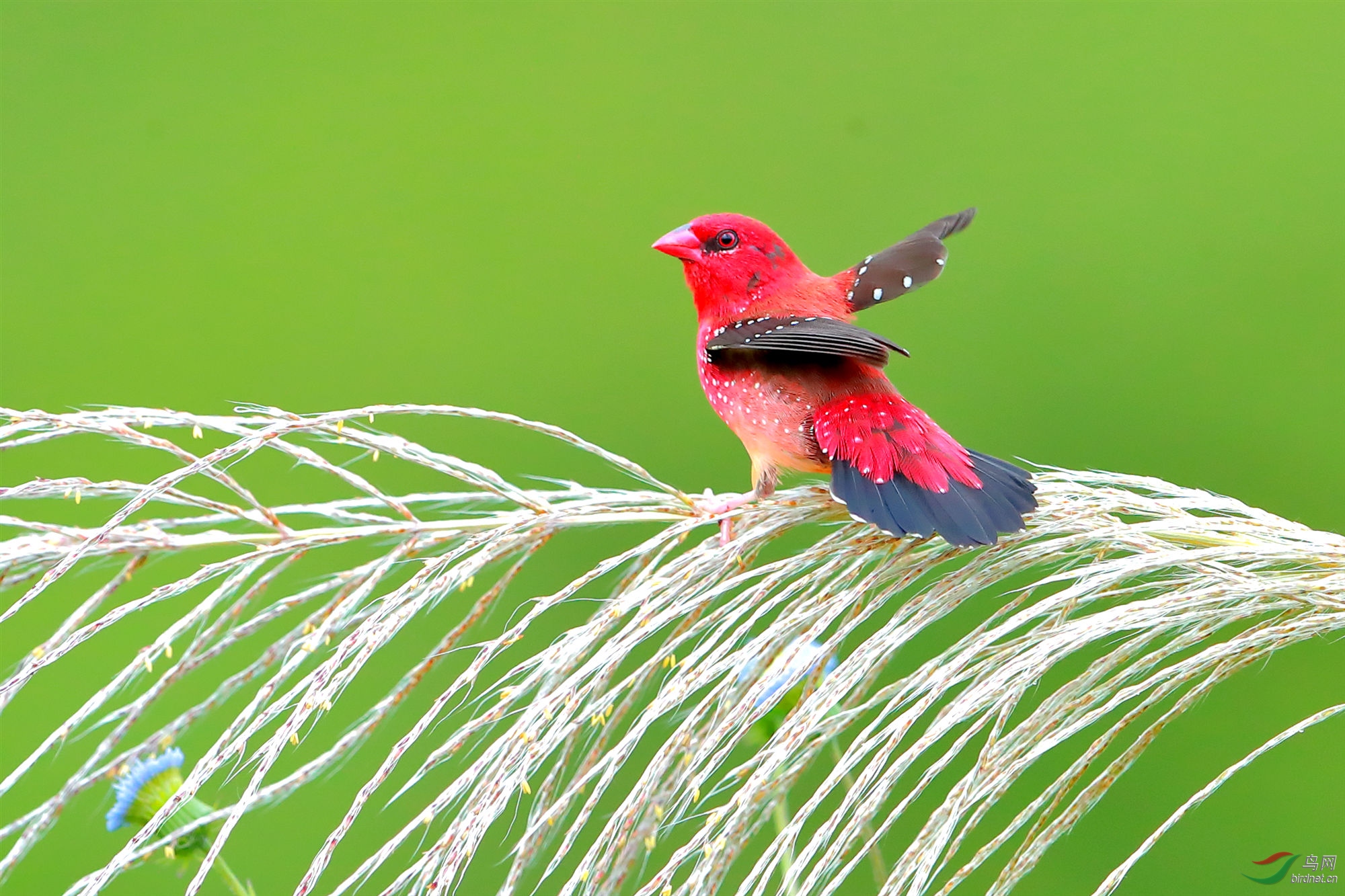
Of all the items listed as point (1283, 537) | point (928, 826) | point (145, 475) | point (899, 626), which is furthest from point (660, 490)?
point (145, 475)

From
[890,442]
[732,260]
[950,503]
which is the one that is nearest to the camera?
[950,503]

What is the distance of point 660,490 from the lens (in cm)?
103

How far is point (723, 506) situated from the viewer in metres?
1.07

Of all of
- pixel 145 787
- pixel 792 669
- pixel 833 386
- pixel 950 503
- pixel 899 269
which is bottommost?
pixel 145 787

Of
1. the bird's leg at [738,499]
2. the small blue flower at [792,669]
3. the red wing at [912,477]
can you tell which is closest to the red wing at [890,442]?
the red wing at [912,477]

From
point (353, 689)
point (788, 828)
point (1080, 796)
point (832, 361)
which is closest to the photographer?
point (788, 828)

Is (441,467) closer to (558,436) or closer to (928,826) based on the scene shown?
(558,436)

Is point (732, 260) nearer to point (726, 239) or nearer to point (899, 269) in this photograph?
point (726, 239)

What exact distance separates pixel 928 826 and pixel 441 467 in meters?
0.47

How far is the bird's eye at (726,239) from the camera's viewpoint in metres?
1.42

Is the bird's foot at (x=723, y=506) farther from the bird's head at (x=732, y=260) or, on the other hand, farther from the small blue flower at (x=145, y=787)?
the small blue flower at (x=145, y=787)

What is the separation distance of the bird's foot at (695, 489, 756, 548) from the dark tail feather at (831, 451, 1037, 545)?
4.1 inches

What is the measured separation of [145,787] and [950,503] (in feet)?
2.72

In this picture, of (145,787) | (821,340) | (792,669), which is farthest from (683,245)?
(145,787)
